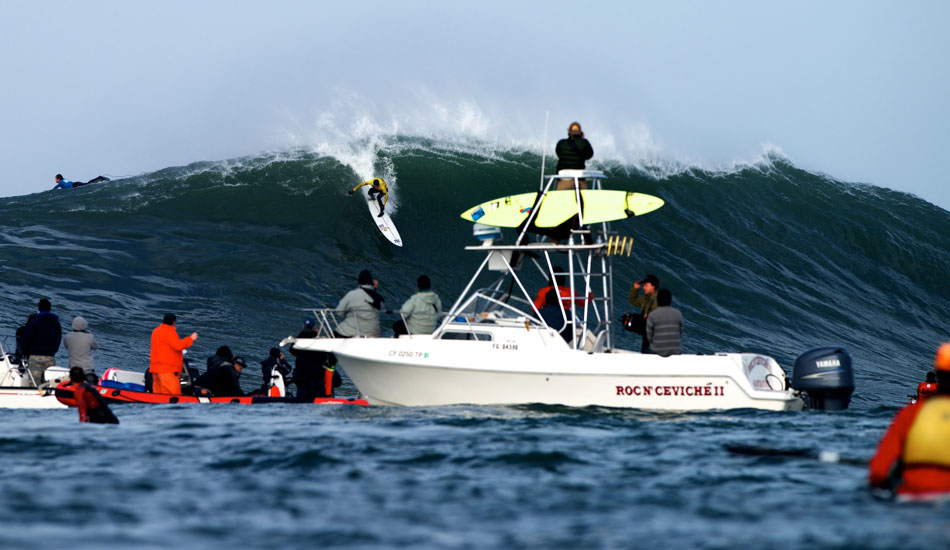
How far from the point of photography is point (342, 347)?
13859 mm

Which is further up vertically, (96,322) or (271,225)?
(271,225)

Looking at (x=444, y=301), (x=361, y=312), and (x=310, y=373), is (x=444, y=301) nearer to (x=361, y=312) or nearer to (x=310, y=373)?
(x=310, y=373)

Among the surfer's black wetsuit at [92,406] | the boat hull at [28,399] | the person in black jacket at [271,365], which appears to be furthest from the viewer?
the person in black jacket at [271,365]

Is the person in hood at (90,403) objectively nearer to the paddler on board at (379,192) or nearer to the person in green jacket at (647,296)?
the person in green jacket at (647,296)

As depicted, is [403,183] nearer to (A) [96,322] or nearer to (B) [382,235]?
(B) [382,235]

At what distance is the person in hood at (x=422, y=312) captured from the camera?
1388 cm

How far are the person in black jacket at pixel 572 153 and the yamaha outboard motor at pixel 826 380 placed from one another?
11.5ft

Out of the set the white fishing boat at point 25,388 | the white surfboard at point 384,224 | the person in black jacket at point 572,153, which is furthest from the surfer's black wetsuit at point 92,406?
the white surfboard at point 384,224

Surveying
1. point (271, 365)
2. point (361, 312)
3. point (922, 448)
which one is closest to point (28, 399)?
point (271, 365)

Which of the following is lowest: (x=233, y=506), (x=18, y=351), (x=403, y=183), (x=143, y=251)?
(x=233, y=506)

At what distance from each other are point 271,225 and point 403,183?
378 cm

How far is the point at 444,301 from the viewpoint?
76.1 ft

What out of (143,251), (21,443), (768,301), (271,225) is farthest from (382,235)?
(21,443)

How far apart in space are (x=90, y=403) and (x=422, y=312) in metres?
3.98
